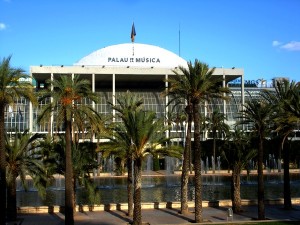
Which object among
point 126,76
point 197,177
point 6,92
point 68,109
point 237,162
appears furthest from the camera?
point 126,76

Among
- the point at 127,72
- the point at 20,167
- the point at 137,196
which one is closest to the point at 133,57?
the point at 127,72

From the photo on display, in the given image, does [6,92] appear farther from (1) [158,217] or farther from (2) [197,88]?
(1) [158,217]

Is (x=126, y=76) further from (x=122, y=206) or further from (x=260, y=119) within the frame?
(x=260, y=119)

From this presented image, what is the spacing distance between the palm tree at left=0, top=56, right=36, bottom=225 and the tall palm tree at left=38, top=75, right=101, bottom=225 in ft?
5.46

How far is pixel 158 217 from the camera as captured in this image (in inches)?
1056

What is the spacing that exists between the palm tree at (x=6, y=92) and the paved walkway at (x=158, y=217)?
406 cm

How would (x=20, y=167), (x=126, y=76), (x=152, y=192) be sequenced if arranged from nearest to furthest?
(x=20, y=167), (x=152, y=192), (x=126, y=76)

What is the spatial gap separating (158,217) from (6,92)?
1179 cm

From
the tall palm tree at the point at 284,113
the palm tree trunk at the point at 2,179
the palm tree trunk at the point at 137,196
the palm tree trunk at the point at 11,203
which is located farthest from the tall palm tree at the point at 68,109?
the tall palm tree at the point at 284,113

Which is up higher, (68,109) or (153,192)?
(68,109)

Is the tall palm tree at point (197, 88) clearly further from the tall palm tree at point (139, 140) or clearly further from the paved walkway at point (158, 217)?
the tall palm tree at point (139, 140)

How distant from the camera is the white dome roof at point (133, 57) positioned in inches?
3514

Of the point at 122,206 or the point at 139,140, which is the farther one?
the point at 122,206

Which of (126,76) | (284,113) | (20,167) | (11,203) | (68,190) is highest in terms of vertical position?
(126,76)
